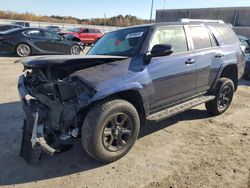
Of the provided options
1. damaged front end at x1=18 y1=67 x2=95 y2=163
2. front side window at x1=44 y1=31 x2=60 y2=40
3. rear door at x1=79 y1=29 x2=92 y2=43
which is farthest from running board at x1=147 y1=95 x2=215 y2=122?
rear door at x1=79 y1=29 x2=92 y2=43

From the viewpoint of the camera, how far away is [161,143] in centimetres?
464

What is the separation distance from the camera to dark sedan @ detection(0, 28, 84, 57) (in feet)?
44.6

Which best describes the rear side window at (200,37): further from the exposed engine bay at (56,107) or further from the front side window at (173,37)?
the exposed engine bay at (56,107)

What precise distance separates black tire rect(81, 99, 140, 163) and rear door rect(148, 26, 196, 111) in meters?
0.56

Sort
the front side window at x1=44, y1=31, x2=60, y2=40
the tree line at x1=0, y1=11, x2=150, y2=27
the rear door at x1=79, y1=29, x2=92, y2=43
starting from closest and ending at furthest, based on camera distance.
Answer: the front side window at x1=44, y1=31, x2=60, y2=40 → the rear door at x1=79, y1=29, x2=92, y2=43 → the tree line at x1=0, y1=11, x2=150, y2=27

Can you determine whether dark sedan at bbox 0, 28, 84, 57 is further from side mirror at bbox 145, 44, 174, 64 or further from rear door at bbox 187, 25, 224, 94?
side mirror at bbox 145, 44, 174, 64

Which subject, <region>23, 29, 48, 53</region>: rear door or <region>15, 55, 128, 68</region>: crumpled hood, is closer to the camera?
<region>15, 55, 128, 68</region>: crumpled hood

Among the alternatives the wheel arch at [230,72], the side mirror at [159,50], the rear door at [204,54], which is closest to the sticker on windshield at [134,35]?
the side mirror at [159,50]

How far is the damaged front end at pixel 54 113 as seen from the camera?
3.61m

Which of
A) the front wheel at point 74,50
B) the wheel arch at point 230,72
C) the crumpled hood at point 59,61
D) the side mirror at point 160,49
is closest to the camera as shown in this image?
the crumpled hood at point 59,61

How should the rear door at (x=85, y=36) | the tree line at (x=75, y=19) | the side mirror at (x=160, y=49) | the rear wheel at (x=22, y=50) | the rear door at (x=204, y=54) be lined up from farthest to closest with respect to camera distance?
the tree line at (x=75, y=19) → the rear door at (x=85, y=36) → the rear wheel at (x=22, y=50) → the rear door at (x=204, y=54) → the side mirror at (x=160, y=49)

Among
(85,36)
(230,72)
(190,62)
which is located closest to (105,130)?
(190,62)

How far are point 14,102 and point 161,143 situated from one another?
148 inches

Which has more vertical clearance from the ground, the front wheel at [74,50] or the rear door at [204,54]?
the rear door at [204,54]
